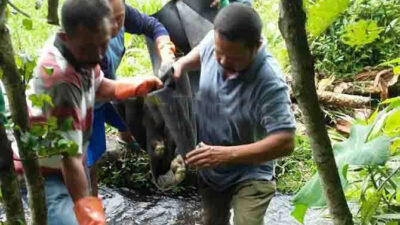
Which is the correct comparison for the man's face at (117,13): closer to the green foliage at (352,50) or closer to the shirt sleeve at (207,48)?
the shirt sleeve at (207,48)

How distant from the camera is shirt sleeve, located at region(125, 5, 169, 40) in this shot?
3.30m

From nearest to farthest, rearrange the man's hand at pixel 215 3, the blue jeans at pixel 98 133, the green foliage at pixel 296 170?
the blue jeans at pixel 98 133 → the man's hand at pixel 215 3 → the green foliage at pixel 296 170

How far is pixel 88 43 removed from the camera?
1.98 meters

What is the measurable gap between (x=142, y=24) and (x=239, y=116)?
1.20m

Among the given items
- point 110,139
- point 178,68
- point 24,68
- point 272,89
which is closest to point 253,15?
point 272,89

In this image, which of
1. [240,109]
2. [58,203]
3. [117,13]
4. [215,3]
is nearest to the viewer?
[58,203]

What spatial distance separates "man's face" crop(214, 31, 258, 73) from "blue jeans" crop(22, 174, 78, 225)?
0.80 m

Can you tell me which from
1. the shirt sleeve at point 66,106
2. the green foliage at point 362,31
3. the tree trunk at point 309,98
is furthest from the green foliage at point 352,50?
the tree trunk at point 309,98

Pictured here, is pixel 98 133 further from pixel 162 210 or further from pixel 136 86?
pixel 162 210

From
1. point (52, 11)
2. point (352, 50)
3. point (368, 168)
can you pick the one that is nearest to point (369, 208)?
point (368, 168)

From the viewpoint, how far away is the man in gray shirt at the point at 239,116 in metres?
2.26

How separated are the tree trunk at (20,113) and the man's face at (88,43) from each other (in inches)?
28.1

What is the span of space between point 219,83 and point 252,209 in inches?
22.5

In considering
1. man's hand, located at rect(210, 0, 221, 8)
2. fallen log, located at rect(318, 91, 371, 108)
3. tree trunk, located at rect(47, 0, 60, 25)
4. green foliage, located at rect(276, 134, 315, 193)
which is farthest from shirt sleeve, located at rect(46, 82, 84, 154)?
fallen log, located at rect(318, 91, 371, 108)
